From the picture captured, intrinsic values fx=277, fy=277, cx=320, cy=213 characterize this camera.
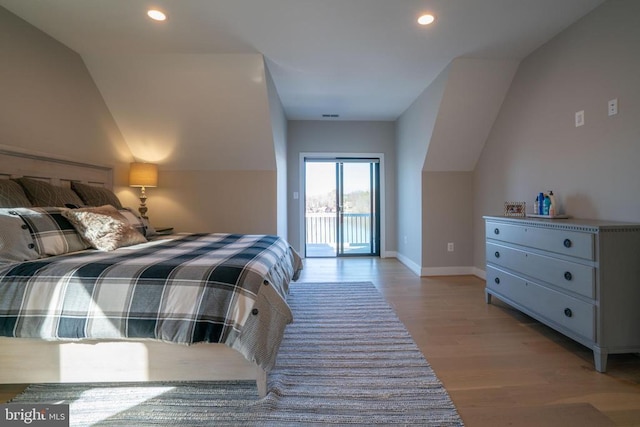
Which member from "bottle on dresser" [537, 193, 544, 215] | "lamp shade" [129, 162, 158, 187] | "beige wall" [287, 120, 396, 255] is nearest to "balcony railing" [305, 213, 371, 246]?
"beige wall" [287, 120, 396, 255]

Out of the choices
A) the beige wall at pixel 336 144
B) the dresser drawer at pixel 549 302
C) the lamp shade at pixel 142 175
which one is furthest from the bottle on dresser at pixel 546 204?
the lamp shade at pixel 142 175

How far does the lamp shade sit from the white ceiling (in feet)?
3.89

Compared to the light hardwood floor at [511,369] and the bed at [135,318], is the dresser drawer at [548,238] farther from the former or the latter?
the bed at [135,318]

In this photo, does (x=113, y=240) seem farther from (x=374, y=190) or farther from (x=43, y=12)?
(x=374, y=190)

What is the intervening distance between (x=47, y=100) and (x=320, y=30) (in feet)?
7.95

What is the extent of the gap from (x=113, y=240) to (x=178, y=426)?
1.33 m

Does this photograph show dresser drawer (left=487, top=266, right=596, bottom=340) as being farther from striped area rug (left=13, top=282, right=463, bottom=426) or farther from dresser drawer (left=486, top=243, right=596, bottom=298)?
striped area rug (left=13, top=282, right=463, bottom=426)

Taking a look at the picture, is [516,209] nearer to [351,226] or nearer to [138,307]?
[351,226]

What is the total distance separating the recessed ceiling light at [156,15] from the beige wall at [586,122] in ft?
10.9

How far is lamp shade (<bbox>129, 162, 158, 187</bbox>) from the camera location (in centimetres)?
338

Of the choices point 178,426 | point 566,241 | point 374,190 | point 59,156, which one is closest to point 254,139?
point 59,156

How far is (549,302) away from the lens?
2.02 m

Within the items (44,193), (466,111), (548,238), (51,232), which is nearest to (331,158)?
(466,111)

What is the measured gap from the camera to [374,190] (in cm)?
514
